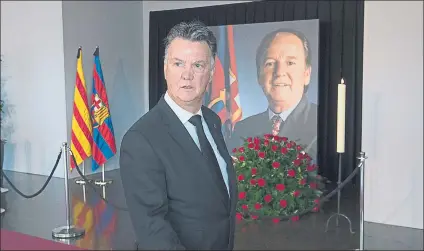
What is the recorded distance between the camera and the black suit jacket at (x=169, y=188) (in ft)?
4.36

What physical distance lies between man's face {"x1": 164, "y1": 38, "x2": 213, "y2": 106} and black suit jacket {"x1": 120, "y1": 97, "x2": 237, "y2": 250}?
0.27 ft

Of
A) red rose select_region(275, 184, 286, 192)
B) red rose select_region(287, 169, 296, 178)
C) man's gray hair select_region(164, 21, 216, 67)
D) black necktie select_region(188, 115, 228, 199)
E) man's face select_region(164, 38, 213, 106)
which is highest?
man's gray hair select_region(164, 21, 216, 67)

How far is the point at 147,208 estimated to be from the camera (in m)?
1.33

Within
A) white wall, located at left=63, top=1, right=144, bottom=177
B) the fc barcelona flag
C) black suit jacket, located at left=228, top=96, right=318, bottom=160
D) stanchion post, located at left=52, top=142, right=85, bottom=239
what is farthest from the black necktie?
white wall, located at left=63, top=1, right=144, bottom=177

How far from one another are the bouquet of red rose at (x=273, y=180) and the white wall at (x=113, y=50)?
283 cm

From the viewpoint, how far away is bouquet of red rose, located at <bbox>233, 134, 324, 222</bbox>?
180 inches

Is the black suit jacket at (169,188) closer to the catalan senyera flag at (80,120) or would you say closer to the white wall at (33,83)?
the catalan senyera flag at (80,120)

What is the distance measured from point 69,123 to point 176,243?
5.63m

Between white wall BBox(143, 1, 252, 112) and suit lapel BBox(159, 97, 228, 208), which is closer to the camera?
suit lapel BBox(159, 97, 228, 208)

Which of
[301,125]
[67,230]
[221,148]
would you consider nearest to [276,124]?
[301,125]

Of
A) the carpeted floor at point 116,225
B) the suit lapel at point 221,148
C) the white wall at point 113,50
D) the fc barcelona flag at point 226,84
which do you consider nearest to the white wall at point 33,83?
the white wall at point 113,50

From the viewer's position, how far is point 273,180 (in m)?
4.64

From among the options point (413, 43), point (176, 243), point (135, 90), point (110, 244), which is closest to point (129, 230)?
point (110, 244)

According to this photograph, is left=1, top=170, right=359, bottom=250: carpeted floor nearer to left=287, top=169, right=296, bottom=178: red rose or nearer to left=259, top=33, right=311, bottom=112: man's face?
left=287, top=169, right=296, bottom=178: red rose
